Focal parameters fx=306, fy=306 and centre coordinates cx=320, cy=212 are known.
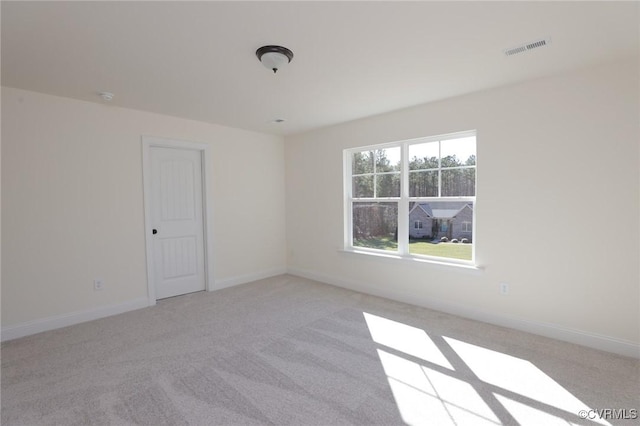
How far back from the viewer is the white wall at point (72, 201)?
10.0 ft

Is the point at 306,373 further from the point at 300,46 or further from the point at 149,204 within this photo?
the point at 149,204

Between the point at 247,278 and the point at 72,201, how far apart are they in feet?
8.36

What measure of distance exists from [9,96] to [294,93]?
2791mm

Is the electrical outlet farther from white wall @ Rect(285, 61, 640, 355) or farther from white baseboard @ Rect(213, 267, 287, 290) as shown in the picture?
white wall @ Rect(285, 61, 640, 355)

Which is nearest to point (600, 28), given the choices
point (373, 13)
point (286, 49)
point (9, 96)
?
point (373, 13)

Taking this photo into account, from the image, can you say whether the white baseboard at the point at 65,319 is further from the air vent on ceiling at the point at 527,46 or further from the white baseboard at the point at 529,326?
the air vent on ceiling at the point at 527,46

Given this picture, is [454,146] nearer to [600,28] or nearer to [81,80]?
[600,28]

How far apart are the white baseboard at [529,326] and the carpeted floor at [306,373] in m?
0.11

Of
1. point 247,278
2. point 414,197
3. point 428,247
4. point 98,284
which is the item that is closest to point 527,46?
point 414,197

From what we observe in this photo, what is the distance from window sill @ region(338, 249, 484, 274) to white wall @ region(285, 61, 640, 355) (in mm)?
49

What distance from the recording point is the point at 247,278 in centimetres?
501

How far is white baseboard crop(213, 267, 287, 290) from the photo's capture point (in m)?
4.67

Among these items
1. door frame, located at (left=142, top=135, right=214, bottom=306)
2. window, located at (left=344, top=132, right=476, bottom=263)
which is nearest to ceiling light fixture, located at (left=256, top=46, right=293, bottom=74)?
window, located at (left=344, top=132, right=476, bottom=263)

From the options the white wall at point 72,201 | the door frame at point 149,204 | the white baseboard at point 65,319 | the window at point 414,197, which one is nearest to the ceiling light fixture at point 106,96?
the white wall at point 72,201
